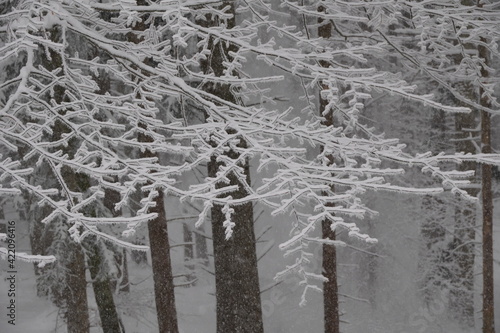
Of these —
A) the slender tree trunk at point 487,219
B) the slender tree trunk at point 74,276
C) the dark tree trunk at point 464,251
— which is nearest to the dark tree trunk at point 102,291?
the slender tree trunk at point 74,276

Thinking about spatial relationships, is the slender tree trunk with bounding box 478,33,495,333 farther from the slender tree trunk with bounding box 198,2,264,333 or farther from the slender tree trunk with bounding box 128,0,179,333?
the slender tree trunk with bounding box 128,0,179,333

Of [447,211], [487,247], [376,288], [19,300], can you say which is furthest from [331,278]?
[19,300]

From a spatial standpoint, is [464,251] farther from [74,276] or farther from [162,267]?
[74,276]

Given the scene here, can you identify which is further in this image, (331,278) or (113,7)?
(331,278)

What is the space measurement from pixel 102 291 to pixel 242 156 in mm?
7023

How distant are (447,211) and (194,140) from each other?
14.0m

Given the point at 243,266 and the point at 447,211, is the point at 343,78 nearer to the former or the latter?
the point at 243,266

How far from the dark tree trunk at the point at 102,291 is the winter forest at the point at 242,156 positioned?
0.03m

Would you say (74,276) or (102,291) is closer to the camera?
(74,276)

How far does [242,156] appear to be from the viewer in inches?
170

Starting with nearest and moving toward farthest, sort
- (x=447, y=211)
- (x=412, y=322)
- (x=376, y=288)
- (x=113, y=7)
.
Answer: (x=113, y=7)
(x=447, y=211)
(x=412, y=322)
(x=376, y=288)

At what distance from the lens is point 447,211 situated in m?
17.0

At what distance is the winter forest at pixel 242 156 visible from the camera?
4285 millimetres

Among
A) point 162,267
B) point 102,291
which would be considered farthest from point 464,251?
point 162,267
